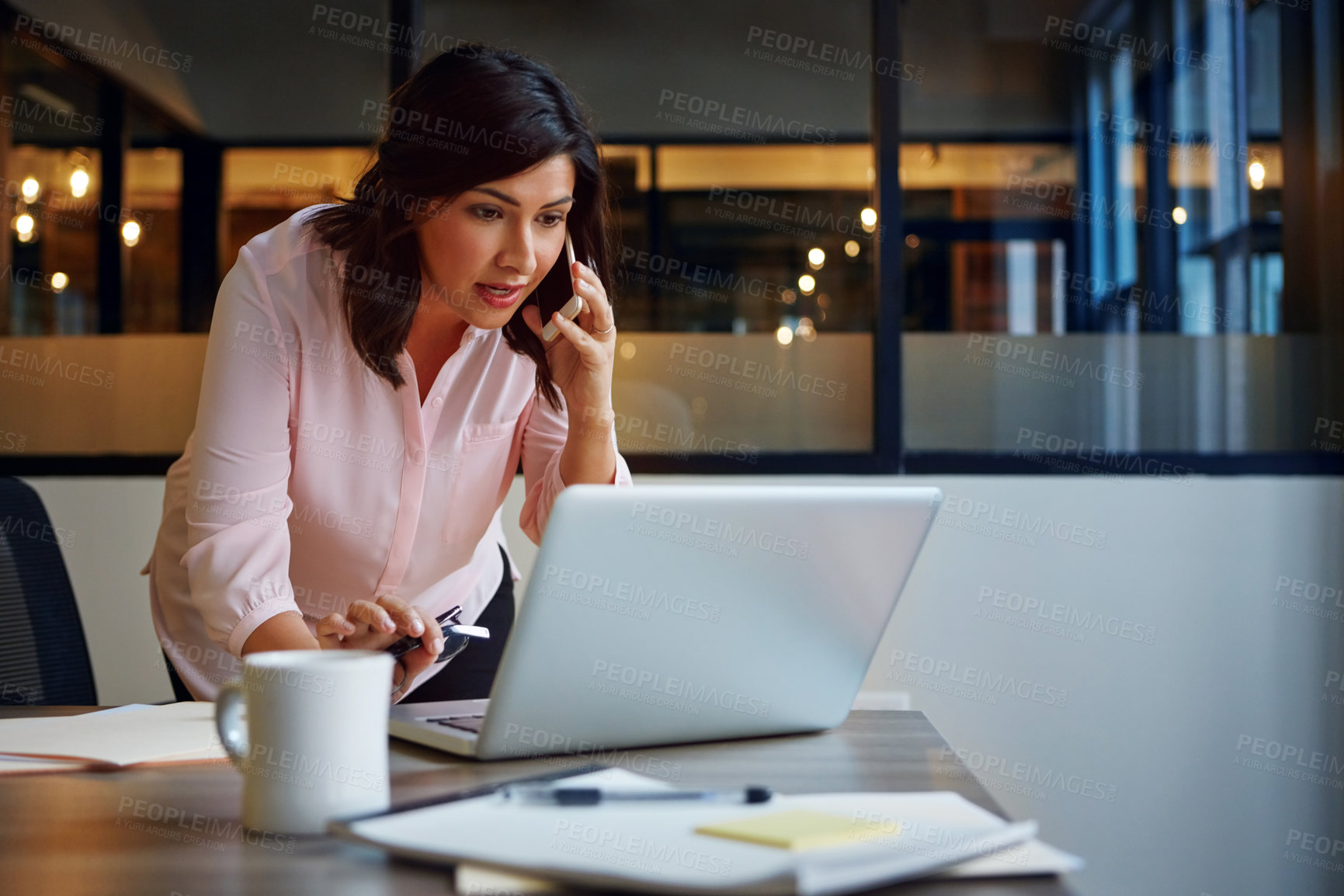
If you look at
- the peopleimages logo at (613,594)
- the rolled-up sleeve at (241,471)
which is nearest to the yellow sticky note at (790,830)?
the peopleimages logo at (613,594)

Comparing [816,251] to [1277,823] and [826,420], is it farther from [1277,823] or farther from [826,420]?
[1277,823]

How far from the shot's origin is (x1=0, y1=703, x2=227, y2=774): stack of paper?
930 millimetres

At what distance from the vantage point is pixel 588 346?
1.50 metres

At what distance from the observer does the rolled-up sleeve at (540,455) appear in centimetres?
161

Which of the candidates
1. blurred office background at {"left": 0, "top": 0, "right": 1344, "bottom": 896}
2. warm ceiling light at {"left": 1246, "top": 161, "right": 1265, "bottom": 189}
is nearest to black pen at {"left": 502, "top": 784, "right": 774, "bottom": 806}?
blurred office background at {"left": 0, "top": 0, "right": 1344, "bottom": 896}

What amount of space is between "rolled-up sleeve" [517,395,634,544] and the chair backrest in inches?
23.9

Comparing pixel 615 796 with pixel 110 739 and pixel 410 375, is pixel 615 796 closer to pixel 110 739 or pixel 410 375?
pixel 110 739

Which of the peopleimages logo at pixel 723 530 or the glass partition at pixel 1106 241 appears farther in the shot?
the glass partition at pixel 1106 241

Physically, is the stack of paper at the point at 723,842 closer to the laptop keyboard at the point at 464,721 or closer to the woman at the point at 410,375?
the laptop keyboard at the point at 464,721

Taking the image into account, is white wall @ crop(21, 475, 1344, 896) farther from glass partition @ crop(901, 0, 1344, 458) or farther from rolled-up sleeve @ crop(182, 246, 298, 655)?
rolled-up sleeve @ crop(182, 246, 298, 655)

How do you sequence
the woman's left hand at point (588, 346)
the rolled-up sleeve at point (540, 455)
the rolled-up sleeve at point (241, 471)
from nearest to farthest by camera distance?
the rolled-up sleeve at point (241, 471) → the woman's left hand at point (588, 346) → the rolled-up sleeve at point (540, 455)

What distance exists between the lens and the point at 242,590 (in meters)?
1.20

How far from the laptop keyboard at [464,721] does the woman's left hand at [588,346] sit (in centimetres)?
54

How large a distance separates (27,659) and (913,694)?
1783 millimetres
